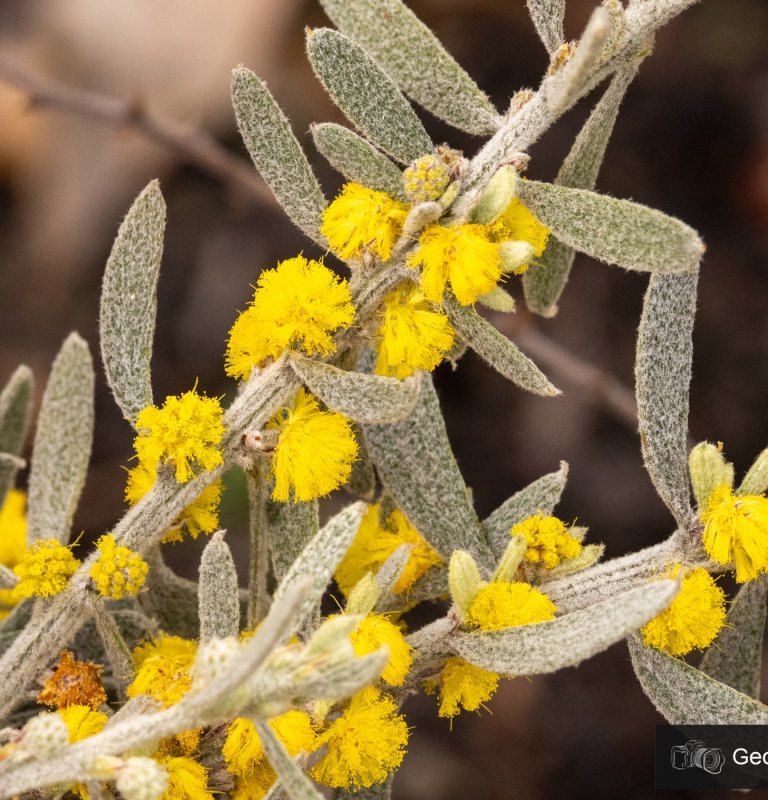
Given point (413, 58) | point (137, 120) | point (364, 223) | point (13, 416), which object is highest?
point (137, 120)

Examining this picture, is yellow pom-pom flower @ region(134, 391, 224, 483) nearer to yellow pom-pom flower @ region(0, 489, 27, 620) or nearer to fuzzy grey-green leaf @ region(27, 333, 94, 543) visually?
fuzzy grey-green leaf @ region(27, 333, 94, 543)

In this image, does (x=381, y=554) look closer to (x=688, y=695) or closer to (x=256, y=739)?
(x=256, y=739)

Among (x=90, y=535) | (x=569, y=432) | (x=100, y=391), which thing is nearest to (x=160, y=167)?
(x=100, y=391)

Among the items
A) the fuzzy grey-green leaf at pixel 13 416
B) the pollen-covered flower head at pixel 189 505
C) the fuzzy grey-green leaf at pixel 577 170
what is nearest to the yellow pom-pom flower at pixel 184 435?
the pollen-covered flower head at pixel 189 505

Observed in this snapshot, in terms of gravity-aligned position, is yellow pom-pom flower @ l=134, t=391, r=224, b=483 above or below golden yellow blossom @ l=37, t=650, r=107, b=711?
above

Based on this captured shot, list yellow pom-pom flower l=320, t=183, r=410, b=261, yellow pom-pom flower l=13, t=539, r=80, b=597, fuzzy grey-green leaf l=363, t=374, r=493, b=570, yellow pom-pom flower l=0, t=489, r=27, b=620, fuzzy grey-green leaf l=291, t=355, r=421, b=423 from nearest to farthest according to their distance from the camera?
1. fuzzy grey-green leaf l=291, t=355, r=421, b=423
2. yellow pom-pom flower l=320, t=183, r=410, b=261
3. yellow pom-pom flower l=13, t=539, r=80, b=597
4. fuzzy grey-green leaf l=363, t=374, r=493, b=570
5. yellow pom-pom flower l=0, t=489, r=27, b=620

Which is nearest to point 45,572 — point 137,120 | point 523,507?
point 523,507

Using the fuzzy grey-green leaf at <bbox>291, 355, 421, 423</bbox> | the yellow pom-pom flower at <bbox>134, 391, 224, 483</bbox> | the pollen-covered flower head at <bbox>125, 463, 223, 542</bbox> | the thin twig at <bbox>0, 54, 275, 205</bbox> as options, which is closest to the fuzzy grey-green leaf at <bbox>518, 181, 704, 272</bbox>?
the fuzzy grey-green leaf at <bbox>291, 355, 421, 423</bbox>

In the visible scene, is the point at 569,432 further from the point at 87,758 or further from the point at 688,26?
the point at 87,758
